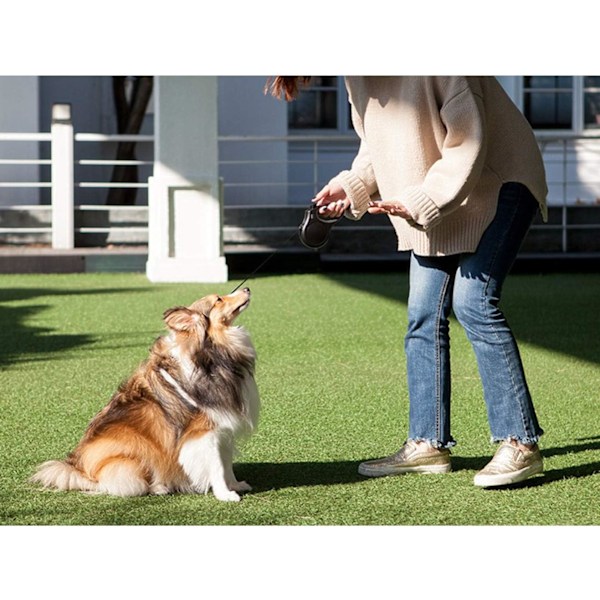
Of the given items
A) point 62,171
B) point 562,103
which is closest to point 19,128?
point 62,171

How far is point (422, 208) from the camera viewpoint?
4523 millimetres

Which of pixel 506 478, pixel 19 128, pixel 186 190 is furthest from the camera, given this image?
pixel 19 128

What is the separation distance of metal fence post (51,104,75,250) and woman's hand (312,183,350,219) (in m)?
10.2

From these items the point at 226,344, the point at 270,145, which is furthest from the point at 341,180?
the point at 270,145

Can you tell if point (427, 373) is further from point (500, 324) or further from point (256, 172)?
point (256, 172)

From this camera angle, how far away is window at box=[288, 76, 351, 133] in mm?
17781

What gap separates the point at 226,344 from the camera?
4.62 m

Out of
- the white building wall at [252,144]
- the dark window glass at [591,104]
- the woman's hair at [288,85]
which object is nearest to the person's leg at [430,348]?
the woman's hair at [288,85]

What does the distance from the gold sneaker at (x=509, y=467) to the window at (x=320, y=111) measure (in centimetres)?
1326

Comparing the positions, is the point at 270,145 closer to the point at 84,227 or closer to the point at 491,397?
the point at 84,227

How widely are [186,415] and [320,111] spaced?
13.7m

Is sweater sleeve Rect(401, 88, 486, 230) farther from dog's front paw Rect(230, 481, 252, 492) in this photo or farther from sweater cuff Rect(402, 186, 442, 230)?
dog's front paw Rect(230, 481, 252, 492)

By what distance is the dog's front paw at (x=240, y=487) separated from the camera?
4777mm

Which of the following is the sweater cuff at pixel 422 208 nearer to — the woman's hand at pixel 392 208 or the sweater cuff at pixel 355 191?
the woman's hand at pixel 392 208
